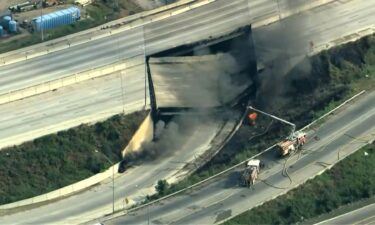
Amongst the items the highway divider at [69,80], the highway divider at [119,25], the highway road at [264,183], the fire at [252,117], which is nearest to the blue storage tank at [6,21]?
the highway divider at [119,25]

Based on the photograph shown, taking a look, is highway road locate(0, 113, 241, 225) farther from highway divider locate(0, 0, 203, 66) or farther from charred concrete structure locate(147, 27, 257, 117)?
highway divider locate(0, 0, 203, 66)

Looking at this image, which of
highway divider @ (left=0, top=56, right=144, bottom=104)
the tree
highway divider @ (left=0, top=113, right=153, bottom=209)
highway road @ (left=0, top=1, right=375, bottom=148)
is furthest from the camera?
highway divider @ (left=0, top=56, right=144, bottom=104)

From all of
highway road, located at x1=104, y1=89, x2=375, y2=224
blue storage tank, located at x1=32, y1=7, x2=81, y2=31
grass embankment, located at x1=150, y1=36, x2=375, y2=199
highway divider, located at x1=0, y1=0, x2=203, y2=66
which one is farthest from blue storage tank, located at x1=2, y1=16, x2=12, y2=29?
highway road, located at x1=104, y1=89, x2=375, y2=224

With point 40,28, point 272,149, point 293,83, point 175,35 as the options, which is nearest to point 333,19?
point 293,83

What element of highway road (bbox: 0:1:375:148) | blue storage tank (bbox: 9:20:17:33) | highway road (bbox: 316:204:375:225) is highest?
blue storage tank (bbox: 9:20:17:33)

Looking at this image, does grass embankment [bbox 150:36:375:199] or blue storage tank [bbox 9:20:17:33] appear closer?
grass embankment [bbox 150:36:375:199]

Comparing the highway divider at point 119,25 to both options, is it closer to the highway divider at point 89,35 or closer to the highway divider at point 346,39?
the highway divider at point 89,35

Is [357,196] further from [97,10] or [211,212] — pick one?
[97,10]

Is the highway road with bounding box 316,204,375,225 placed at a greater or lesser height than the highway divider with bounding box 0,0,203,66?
lesser
